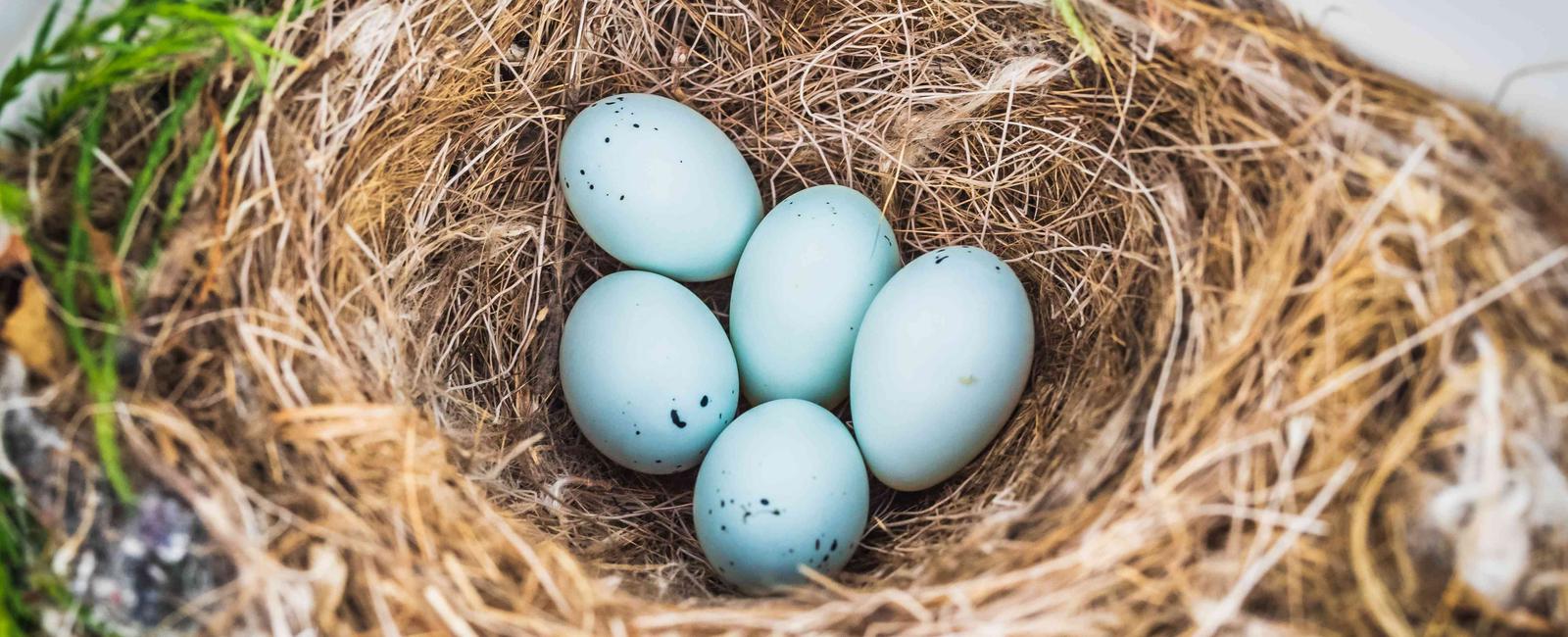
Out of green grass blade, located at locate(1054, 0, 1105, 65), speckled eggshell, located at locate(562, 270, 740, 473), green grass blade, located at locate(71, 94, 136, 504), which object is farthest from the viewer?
speckled eggshell, located at locate(562, 270, 740, 473)

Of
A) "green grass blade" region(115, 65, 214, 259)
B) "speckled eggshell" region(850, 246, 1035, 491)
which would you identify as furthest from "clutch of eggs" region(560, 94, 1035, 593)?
"green grass blade" region(115, 65, 214, 259)

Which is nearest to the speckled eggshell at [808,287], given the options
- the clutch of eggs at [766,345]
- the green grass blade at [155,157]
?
the clutch of eggs at [766,345]

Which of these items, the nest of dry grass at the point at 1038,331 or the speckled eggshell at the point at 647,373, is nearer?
the nest of dry grass at the point at 1038,331

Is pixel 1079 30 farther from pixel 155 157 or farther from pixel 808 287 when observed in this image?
pixel 155 157

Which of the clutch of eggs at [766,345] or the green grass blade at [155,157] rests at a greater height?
the green grass blade at [155,157]

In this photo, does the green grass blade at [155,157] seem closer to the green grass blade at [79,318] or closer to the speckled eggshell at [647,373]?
the green grass blade at [79,318]

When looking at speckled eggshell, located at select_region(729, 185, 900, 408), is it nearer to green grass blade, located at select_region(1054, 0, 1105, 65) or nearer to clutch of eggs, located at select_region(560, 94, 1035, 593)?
clutch of eggs, located at select_region(560, 94, 1035, 593)
